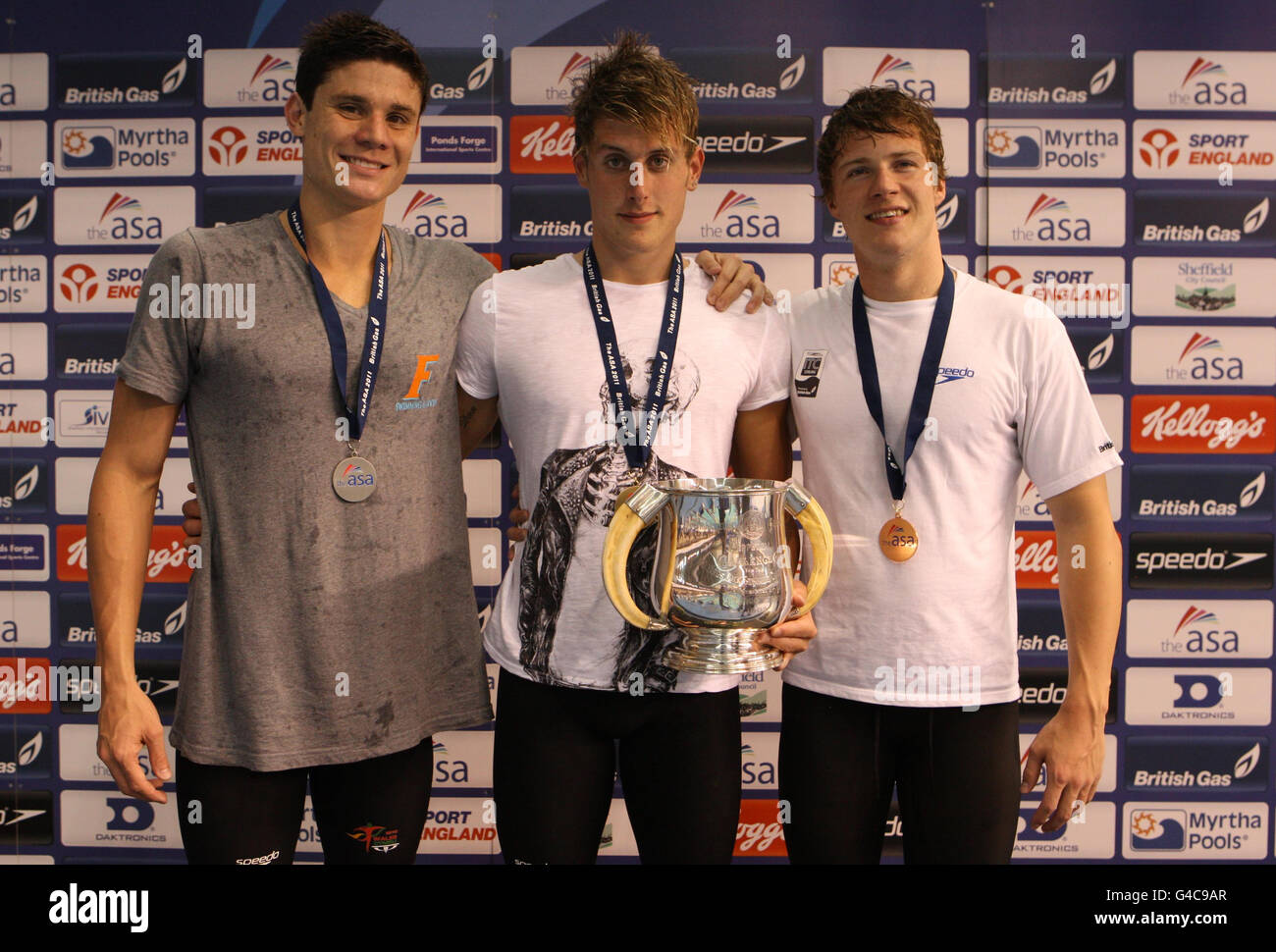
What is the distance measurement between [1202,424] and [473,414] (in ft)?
7.45

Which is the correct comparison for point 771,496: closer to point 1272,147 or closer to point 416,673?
point 416,673

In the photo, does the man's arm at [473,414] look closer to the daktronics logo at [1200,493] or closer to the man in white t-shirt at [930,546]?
the man in white t-shirt at [930,546]

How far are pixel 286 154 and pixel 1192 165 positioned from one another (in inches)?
107

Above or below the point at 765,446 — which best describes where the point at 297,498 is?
below

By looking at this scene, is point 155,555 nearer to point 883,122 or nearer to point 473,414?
point 473,414

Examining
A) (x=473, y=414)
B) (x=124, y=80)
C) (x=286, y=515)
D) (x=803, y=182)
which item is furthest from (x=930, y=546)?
(x=124, y=80)

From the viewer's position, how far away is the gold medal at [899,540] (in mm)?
1771

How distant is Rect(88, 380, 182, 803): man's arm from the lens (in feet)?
5.71

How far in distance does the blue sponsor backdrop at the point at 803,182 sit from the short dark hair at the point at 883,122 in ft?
3.10

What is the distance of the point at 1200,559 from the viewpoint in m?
2.86

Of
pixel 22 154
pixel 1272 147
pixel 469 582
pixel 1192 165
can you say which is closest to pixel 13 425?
pixel 22 154

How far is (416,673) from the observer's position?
1.84m

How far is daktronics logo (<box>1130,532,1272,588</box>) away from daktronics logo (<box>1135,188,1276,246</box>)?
0.91 m

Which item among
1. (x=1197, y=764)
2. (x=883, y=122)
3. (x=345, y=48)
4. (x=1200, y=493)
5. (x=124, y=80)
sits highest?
(x=124, y=80)
